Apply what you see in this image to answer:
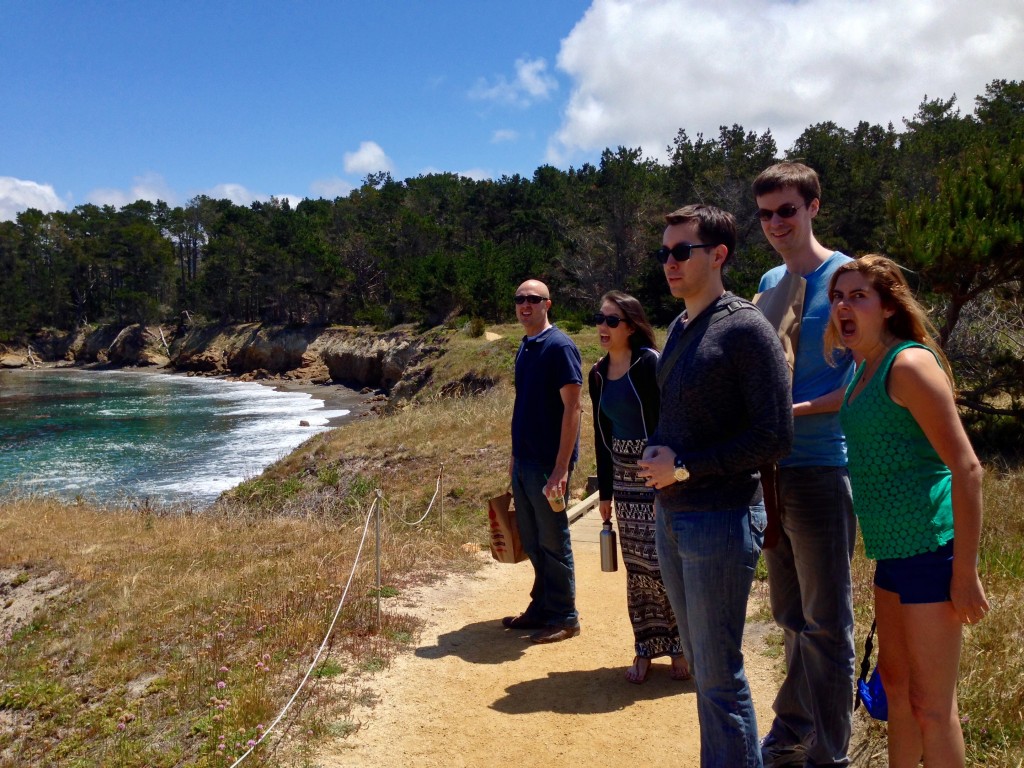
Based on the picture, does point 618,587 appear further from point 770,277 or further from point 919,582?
point 919,582

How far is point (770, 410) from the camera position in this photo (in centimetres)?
255

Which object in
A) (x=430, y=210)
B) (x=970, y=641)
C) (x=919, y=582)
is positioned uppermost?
(x=430, y=210)

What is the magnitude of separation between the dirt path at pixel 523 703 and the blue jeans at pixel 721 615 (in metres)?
1.16

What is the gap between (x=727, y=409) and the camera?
264cm

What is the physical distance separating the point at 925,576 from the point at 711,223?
1260 mm

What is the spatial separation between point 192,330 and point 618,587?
6488cm

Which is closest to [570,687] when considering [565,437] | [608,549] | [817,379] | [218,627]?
[608,549]

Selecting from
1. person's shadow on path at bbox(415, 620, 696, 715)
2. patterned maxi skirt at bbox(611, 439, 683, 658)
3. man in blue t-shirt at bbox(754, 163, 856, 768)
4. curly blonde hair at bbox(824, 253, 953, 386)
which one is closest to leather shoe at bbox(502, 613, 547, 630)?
person's shadow on path at bbox(415, 620, 696, 715)

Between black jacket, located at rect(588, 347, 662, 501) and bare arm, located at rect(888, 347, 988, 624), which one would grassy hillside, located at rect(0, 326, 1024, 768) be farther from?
black jacket, located at rect(588, 347, 662, 501)

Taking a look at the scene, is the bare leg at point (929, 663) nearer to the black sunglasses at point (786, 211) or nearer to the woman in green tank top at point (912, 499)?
the woman in green tank top at point (912, 499)

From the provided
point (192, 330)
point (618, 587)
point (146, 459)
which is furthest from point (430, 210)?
point (618, 587)

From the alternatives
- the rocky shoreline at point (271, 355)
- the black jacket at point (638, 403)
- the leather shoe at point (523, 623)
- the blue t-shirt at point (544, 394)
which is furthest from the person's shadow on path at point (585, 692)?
the rocky shoreline at point (271, 355)

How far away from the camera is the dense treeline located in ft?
33.6

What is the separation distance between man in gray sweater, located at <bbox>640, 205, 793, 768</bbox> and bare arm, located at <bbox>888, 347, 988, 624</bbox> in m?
0.36
